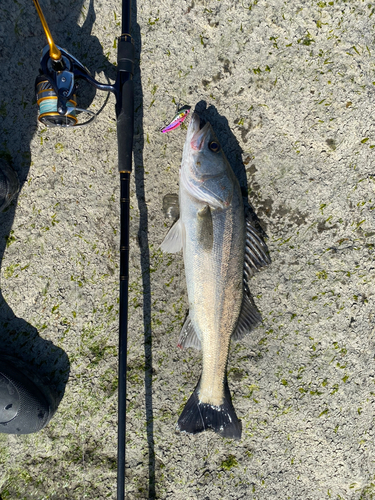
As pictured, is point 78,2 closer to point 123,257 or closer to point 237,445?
point 123,257

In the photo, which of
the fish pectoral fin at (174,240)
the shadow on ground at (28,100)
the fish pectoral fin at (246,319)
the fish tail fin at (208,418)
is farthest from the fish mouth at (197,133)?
the fish tail fin at (208,418)

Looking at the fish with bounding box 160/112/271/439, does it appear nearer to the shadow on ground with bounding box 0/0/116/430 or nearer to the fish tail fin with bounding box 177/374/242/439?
the fish tail fin with bounding box 177/374/242/439

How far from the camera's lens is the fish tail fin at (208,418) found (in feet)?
7.39

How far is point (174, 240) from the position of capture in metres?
2.31

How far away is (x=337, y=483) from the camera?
2363 mm

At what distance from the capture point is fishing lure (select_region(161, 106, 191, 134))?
2.31 metres

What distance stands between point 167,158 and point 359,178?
4.83 ft

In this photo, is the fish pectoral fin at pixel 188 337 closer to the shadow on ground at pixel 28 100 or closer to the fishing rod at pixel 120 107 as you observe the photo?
the fishing rod at pixel 120 107

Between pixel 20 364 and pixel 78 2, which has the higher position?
pixel 78 2

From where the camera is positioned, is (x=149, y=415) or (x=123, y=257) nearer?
(x=123, y=257)

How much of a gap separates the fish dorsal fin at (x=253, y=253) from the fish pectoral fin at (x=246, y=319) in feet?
0.62

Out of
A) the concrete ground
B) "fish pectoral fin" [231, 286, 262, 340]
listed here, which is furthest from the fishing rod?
"fish pectoral fin" [231, 286, 262, 340]

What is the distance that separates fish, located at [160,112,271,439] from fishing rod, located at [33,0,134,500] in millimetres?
390

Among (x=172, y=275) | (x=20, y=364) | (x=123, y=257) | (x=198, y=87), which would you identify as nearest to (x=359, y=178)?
(x=198, y=87)
